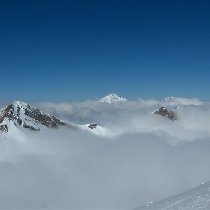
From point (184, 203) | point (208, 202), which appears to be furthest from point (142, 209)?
point (208, 202)

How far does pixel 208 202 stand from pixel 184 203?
207 centimetres

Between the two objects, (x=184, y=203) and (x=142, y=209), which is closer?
(x=184, y=203)

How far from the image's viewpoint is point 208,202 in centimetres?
2544

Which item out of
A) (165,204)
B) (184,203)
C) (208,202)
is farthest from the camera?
(165,204)

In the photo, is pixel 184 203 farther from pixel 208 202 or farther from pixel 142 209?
pixel 142 209

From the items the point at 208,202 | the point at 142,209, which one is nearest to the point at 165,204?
the point at 142,209

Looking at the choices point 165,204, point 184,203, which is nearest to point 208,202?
point 184,203

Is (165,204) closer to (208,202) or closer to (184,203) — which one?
(184,203)

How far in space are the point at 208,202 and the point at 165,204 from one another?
4454 millimetres

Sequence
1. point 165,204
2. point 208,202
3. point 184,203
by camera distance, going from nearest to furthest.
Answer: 1. point 208,202
2. point 184,203
3. point 165,204

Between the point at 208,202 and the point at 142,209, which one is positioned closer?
the point at 208,202

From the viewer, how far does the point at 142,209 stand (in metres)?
30.2

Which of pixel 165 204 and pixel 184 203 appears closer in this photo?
pixel 184 203
